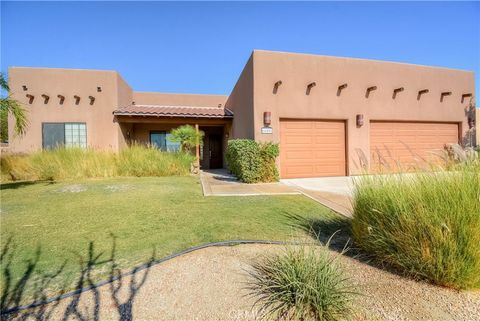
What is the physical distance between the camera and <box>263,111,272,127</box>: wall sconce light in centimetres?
956

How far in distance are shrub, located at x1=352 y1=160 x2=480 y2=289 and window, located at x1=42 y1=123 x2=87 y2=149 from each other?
14968 millimetres

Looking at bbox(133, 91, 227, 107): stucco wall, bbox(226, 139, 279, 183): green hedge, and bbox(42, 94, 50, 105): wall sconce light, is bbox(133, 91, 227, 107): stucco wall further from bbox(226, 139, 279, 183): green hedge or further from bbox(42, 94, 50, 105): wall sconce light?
bbox(226, 139, 279, 183): green hedge

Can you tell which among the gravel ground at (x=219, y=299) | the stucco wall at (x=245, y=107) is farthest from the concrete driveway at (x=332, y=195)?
the stucco wall at (x=245, y=107)

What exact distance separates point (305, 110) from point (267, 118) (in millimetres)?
1841

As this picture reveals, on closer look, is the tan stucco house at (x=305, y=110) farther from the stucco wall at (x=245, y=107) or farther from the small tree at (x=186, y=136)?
the small tree at (x=186, y=136)

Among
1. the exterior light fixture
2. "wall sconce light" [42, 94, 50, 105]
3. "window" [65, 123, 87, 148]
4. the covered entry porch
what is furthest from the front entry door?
the exterior light fixture

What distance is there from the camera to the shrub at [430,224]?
2328mm

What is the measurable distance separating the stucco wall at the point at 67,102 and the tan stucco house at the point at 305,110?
5cm

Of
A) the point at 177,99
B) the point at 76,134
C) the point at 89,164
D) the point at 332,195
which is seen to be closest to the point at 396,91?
the point at 332,195

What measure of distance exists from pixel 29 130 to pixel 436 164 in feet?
57.5

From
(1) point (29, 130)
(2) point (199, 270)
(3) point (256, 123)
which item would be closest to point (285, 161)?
(3) point (256, 123)

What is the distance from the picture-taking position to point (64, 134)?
13461 millimetres

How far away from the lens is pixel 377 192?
3023 mm

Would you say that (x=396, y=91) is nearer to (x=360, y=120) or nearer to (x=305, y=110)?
(x=360, y=120)
